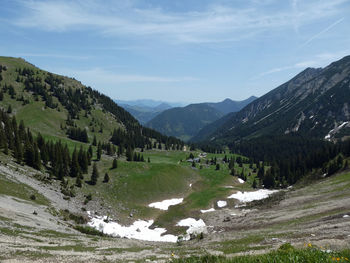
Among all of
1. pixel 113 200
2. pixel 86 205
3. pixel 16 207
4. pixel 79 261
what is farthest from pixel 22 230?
pixel 113 200

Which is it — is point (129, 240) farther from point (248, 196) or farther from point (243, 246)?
point (248, 196)

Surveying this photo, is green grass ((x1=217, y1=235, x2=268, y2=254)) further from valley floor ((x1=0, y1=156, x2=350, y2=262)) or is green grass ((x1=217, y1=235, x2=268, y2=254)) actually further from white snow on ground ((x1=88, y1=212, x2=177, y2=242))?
white snow on ground ((x1=88, y1=212, x2=177, y2=242))

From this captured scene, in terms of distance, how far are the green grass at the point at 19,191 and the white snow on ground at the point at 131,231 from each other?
1288cm

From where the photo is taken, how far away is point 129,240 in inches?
1850

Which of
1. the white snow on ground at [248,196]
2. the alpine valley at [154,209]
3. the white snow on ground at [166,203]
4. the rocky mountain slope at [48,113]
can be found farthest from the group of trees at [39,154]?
the white snow on ground at [248,196]

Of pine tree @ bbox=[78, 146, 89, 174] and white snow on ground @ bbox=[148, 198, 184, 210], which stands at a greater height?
pine tree @ bbox=[78, 146, 89, 174]

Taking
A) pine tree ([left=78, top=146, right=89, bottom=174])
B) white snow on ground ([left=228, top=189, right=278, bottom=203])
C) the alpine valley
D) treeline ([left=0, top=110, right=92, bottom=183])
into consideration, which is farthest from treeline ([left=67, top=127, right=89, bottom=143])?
white snow on ground ([left=228, top=189, right=278, bottom=203])

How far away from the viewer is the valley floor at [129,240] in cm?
2400

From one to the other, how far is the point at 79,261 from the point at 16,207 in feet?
98.5

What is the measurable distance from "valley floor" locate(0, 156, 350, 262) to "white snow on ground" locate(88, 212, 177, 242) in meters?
7.77

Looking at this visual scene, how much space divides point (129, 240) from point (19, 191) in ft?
87.5

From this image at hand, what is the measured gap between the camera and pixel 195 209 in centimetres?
7919

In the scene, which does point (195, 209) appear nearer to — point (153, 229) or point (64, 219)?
point (153, 229)

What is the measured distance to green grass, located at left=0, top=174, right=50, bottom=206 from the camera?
4959cm
